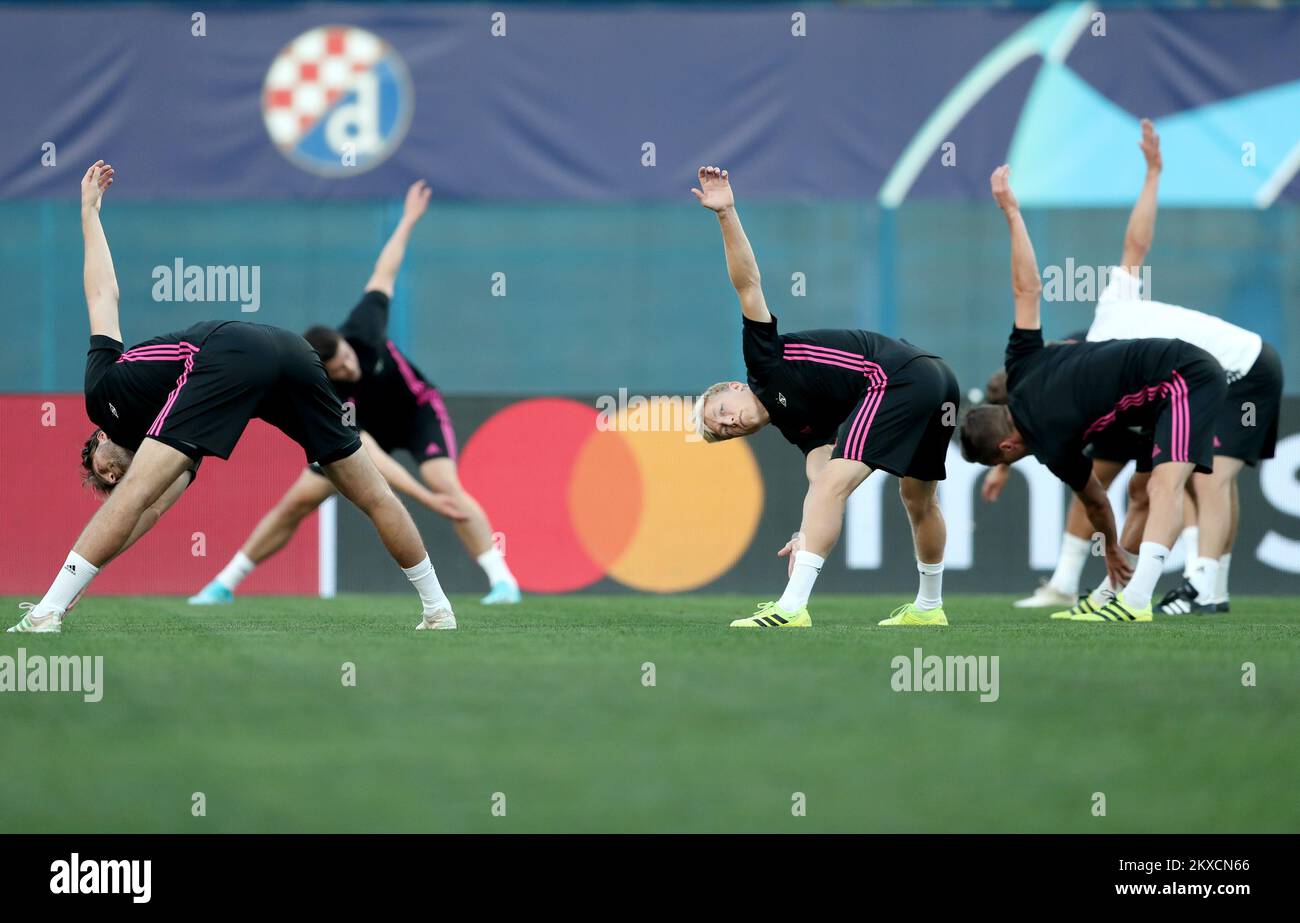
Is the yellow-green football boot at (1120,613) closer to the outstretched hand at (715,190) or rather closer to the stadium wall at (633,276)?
the outstretched hand at (715,190)

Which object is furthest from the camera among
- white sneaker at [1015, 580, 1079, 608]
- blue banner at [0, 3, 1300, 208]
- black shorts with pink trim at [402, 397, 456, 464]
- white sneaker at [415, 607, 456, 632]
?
blue banner at [0, 3, 1300, 208]

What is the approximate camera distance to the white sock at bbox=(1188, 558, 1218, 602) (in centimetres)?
805

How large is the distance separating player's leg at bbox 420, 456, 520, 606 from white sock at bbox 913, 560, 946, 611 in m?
2.98

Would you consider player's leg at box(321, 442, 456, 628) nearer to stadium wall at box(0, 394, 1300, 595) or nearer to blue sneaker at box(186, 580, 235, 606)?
blue sneaker at box(186, 580, 235, 606)

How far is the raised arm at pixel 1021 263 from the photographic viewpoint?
6809mm

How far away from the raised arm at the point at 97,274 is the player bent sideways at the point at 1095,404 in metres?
3.64

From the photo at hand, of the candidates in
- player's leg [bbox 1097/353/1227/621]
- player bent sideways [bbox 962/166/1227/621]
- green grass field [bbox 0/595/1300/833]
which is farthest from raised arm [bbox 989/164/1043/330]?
green grass field [bbox 0/595/1300/833]

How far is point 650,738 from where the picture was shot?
3.75 meters

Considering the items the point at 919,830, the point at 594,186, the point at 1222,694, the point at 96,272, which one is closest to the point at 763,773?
the point at 919,830

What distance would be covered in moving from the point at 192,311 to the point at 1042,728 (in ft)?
35.7

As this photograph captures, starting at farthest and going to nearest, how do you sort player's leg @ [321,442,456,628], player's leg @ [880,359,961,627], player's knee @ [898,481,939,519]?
player's knee @ [898,481,939,519] → player's leg @ [880,359,961,627] → player's leg @ [321,442,456,628]

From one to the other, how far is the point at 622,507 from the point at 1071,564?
10.1 feet

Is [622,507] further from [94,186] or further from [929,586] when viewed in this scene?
[94,186]

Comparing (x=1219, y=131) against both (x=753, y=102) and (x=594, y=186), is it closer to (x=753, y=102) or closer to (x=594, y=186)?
(x=753, y=102)
